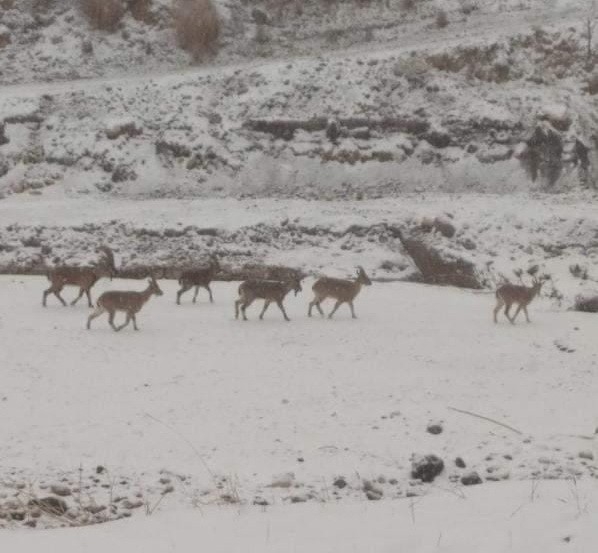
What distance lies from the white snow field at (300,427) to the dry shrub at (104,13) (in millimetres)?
20588

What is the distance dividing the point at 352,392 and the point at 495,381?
2284 mm

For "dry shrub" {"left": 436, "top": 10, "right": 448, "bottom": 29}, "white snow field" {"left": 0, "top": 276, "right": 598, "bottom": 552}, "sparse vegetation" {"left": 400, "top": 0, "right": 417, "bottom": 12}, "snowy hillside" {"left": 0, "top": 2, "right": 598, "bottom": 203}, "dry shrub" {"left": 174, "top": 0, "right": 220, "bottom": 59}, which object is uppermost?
"sparse vegetation" {"left": 400, "top": 0, "right": 417, "bottom": 12}

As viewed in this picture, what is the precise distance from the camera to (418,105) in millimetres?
28156

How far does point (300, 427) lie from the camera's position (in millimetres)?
10070

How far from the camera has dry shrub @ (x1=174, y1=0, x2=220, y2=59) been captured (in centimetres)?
3262

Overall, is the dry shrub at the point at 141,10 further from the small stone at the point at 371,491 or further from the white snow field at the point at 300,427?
the small stone at the point at 371,491

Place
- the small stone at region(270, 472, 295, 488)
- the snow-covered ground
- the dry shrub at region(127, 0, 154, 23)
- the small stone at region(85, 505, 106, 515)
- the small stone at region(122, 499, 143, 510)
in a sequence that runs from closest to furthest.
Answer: the small stone at region(85, 505, 106, 515), the small stone at region(122, 499, 143, 510), the small stone at region(270, 472, 295, 488), the snow-covered ground, the dry shrub at region(127, 0, 154, 23)

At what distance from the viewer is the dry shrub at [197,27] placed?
1284 inches

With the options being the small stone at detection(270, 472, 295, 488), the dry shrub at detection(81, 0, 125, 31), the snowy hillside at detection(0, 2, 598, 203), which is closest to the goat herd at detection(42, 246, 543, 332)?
the small stone at detection(270, 472, 295, 488)

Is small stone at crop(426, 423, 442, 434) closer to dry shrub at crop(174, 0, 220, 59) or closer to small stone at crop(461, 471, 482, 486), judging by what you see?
small stone at crop(461, 471, 482, 486)

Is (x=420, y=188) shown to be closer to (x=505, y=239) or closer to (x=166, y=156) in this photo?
(x=505, y=239)

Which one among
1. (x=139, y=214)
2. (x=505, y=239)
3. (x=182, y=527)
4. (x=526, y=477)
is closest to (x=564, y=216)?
(x=505, y=239)

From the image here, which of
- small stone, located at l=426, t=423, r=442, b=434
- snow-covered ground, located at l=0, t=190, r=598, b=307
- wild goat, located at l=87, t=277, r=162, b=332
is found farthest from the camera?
snow-covered ground, located at l=0, t=190, r=598, b=307

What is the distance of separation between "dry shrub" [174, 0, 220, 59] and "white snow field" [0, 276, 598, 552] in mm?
19258
